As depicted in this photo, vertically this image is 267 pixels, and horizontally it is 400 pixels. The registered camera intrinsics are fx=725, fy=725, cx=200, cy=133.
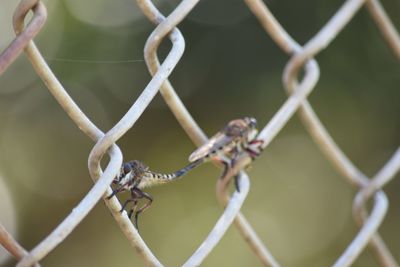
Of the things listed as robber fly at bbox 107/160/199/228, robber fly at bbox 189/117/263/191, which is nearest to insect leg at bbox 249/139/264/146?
robber fly at bbox 189/117/263/191

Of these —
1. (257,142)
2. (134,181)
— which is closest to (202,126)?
(257,142)

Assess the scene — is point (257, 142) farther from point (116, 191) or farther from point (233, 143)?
point (116, 191)

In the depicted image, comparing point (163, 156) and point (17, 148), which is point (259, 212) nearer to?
point (163, 156)

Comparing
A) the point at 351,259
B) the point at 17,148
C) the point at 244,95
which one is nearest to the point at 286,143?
the point at 244,95

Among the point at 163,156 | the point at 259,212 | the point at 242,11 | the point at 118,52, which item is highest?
the point at 118,52

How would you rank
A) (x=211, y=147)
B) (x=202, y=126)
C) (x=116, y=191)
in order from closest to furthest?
(x=116, y=191), (x=211, y=147), (x=202, y=126)

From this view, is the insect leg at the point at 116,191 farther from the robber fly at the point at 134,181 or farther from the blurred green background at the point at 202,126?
the blurred green background at the point at 202,126

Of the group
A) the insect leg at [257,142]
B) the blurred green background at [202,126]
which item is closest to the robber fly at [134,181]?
the insect leg at [257,142]
